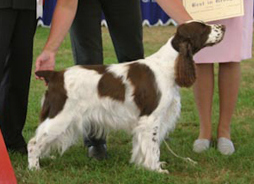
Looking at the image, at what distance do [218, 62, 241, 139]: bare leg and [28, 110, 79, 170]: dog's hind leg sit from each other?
1241 mm

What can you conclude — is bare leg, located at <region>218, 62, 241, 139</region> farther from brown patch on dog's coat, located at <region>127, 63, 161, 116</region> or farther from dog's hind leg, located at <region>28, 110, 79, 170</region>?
dog's hind leg, located at <region>28, 110, 79, 170</region>

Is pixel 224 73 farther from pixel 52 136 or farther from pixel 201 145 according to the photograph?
pixel 52 136

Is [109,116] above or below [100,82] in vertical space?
below

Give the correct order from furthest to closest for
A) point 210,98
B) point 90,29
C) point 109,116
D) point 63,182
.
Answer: point 210,98 < point 90,29 < point 109,116 < point 63,182

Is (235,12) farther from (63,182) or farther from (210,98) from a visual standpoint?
(63,182)

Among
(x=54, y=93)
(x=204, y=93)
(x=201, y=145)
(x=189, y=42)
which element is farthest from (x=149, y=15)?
(x=54, y=93)

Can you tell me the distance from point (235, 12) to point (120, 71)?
1.00 metres

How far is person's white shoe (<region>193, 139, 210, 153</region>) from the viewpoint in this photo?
13.6ft

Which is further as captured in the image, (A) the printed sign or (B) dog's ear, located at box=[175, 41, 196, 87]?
(A) the printed sign

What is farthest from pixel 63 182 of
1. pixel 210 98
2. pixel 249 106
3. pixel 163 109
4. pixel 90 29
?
pixel 249 106

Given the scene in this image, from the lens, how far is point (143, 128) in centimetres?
360

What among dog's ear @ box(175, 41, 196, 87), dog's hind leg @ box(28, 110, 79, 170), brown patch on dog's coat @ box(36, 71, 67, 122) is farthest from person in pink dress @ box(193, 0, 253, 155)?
brown patch on dog's coat @ box(36, 71, 67, 122)

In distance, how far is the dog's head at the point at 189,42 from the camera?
351 centimetres

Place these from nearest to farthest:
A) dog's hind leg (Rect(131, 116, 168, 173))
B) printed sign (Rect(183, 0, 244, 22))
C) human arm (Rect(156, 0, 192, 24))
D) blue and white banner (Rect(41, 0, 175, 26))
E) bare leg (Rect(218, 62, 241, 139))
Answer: dog's hind leg (Rect(131, 116, 168, 173)) < human arm (Rect(156, 0, 192, 24)) < printed sign (Rect(183, 0, 244, 22)) < bare leg (Rect(218, 62, 241, 139)) < blue and white banner (Rect(41, 0, 175, 26))
